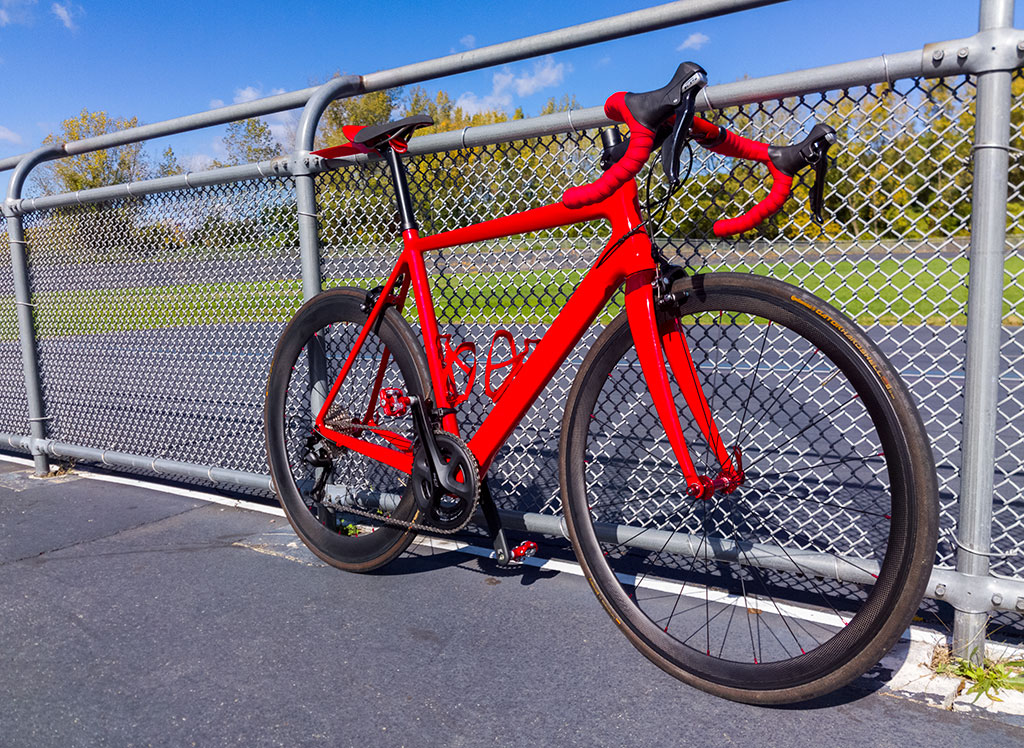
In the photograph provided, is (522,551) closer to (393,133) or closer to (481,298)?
(481,298)

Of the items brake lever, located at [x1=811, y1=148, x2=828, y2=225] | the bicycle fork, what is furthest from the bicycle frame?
brake lever, located at [x1=811, y1=148, x2=828, y2=225]

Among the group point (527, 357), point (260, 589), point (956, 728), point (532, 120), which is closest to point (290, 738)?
point (260, 589)

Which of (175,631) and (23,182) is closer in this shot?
(175,631)

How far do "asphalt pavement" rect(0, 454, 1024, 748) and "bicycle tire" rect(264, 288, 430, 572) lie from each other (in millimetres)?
168

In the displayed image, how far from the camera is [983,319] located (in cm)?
223

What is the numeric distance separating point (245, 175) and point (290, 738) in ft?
8.76

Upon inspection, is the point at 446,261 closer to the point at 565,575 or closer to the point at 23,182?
the point at 565,575

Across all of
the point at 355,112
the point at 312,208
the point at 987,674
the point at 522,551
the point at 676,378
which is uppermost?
the point at 355,112

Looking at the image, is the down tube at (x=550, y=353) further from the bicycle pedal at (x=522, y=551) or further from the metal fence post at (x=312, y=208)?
the metal fence post at (x=312, y=208)

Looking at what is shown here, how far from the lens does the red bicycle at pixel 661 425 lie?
2.03m

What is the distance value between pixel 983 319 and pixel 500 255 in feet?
5.96

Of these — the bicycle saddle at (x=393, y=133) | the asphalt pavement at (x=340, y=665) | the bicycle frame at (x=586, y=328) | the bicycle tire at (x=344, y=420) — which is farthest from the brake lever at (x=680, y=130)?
the asphalt pavement at (x=340, y=665)

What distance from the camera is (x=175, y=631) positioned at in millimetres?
2822

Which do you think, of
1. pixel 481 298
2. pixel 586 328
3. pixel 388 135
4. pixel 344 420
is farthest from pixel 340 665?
pixel 388 135
